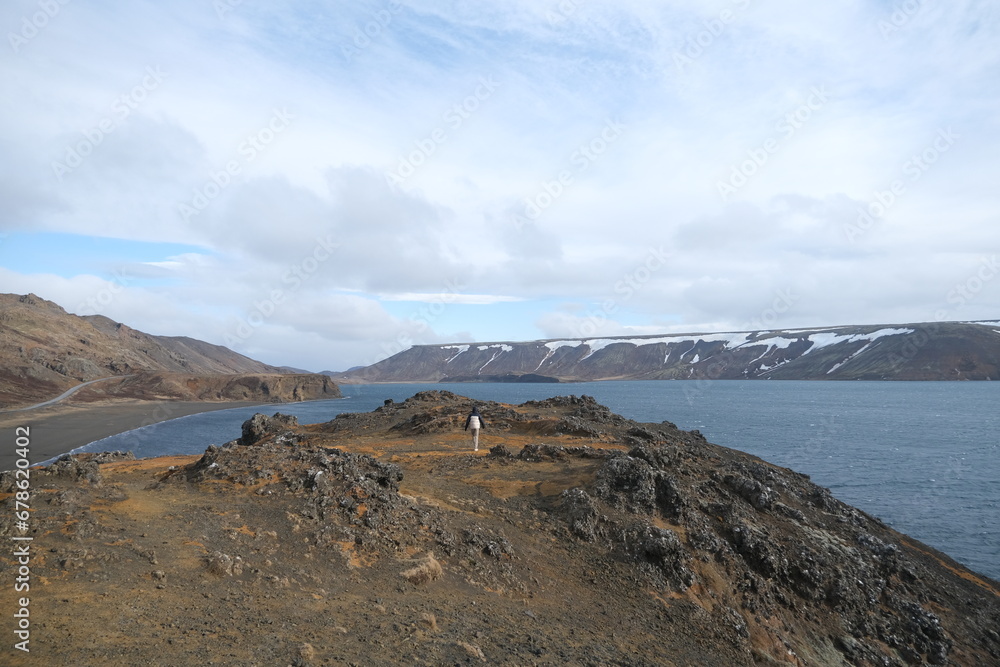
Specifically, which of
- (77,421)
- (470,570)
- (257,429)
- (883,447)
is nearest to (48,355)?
(77,421)

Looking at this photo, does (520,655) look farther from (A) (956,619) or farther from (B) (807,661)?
(A) (956,619)

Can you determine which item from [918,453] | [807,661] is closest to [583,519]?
[807,661]

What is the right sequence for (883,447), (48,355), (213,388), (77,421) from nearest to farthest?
1. (883,447)
2. (77,421)
3. (48,355)
4. (213,388)

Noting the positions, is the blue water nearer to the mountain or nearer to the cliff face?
the cliff face

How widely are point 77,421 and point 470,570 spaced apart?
91.6 metres

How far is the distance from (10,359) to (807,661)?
14664cm

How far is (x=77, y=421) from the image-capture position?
83.2 metres

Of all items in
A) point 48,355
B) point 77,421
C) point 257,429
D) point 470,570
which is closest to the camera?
point 470,570

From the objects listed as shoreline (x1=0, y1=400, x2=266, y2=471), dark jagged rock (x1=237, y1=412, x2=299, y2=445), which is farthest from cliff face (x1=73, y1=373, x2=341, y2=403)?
dark jagged rock (x1=237, y1=412, x2=299, y2=445)

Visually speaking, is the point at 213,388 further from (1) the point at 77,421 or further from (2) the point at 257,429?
(2) the point at 257,429

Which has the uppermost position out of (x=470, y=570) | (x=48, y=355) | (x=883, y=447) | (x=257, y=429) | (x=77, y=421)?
(x=48, y=355)

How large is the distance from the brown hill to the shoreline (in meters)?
44.5

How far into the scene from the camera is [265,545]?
15055mm

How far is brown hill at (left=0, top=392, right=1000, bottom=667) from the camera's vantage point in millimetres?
11242
